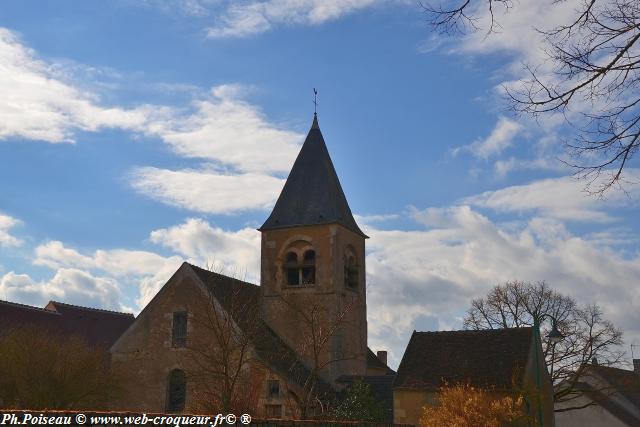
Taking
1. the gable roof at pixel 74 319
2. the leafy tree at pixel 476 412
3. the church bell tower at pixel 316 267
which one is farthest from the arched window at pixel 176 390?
the leafy tree at pixel 476 412

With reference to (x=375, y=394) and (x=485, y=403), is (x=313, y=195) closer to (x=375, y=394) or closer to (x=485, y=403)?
(x=375, y=394)

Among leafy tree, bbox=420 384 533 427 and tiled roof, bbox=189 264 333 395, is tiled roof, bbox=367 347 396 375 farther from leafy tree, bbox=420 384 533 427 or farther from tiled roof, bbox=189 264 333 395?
leafy tree, bbox=420 384 533 427

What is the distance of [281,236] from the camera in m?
32.6

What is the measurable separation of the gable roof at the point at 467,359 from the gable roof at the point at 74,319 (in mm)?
19264

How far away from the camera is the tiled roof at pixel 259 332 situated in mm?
27359

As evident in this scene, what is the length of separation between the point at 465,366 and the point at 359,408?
14.1 ft

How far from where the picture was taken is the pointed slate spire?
32.2 meters

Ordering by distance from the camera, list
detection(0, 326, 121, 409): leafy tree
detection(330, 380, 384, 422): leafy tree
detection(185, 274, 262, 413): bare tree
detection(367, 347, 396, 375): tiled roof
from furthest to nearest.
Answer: detection(367, 347, 396, 375): tiled roof, detection(185, 274, 262, 413): bare tree, detection(330, 380, 384, 422): leafy tree, detection(0, 326, 121, 409): leafy tree

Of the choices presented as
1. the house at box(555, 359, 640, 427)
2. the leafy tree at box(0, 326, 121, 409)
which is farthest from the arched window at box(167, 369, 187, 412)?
the house at box(555, 359, 640, 427)

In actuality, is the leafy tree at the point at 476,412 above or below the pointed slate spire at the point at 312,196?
below

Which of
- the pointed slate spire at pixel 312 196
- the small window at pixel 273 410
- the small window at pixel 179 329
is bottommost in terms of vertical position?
the small window at pixel 273 410

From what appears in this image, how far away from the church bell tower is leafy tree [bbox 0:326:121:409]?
26.9ft

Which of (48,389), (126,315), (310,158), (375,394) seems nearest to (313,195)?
(310,158)

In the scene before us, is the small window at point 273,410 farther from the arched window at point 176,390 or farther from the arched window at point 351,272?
the arched window at point 351,272
